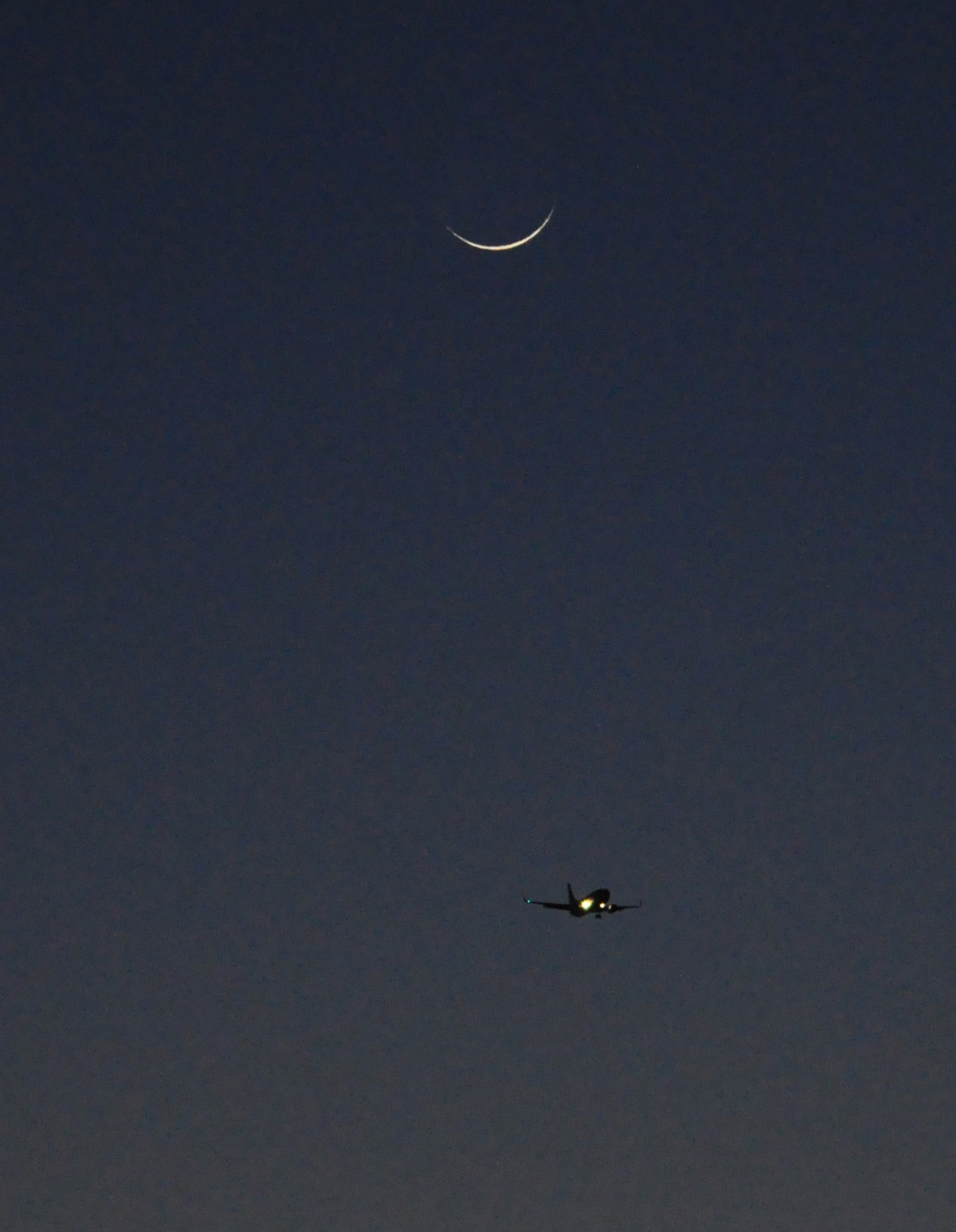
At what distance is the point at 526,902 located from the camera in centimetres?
19325

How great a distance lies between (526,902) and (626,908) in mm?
12264

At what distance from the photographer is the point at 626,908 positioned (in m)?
200
